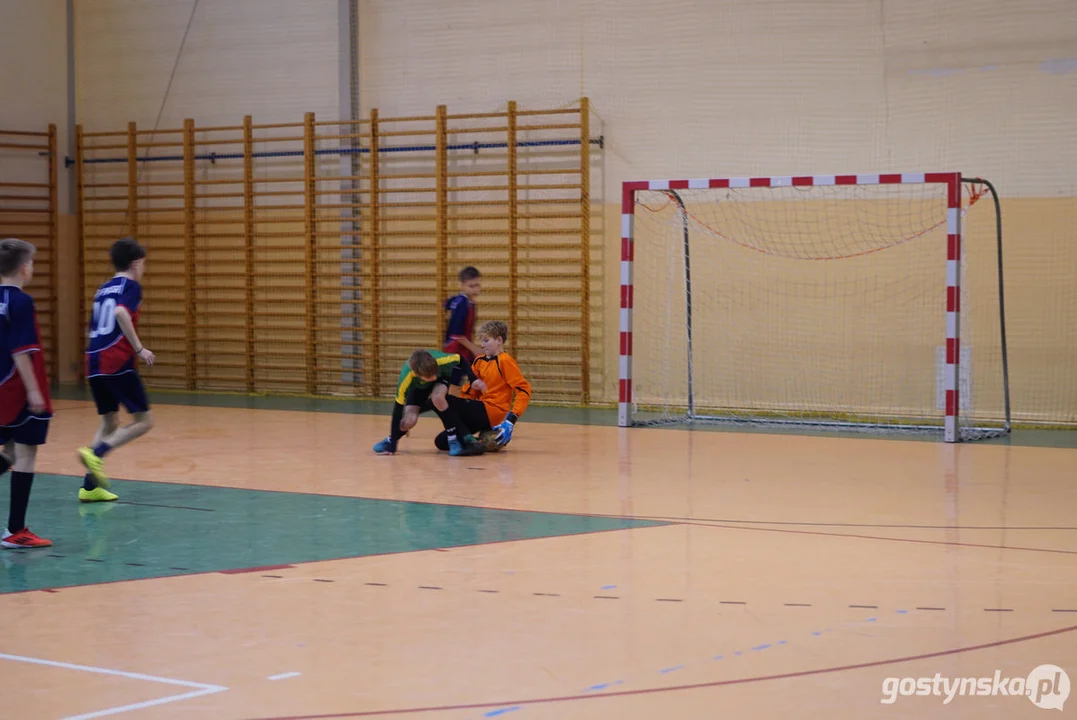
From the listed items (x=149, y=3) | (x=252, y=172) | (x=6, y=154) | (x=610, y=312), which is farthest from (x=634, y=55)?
(x=6, y=154)

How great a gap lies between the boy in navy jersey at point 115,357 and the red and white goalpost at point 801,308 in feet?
16.4

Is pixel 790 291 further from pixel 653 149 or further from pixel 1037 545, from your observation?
pixel 1037 545

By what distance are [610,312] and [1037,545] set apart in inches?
304

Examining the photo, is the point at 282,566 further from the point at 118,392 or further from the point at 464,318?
the point at 464,318

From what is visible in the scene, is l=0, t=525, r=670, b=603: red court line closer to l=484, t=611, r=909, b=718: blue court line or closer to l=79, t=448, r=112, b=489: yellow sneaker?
l=484, t=611, r=909, b=718: blue court line

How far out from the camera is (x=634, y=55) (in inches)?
523

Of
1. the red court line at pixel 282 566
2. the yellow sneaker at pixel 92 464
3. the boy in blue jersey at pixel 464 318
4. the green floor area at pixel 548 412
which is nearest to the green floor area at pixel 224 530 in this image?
the red court line at pixel 282 566

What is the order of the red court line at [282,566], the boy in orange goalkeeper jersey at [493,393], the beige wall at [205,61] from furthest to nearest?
the beige wall at [205,61] < the boy in orange goalkeeper jersey at [493,393] < the red court line at [282,566]

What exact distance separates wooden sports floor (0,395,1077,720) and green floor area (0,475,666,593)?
3cm

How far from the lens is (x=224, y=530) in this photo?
21.3 ft

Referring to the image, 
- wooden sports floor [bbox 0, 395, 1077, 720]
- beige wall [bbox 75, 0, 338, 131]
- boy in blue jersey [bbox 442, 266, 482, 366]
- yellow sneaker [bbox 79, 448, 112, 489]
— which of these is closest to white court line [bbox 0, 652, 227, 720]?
wooden sports floor [bbox 0, 395, 1077, 720]

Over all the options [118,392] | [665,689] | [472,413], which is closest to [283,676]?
[665,689]

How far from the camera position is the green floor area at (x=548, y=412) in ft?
35.2

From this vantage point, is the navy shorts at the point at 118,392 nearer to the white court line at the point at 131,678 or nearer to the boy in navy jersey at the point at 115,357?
the boy in navy jersey at the point at 115,357
